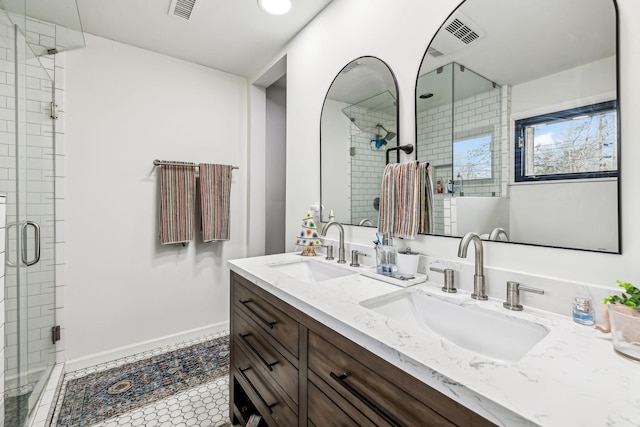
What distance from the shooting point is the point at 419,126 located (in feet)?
4.46

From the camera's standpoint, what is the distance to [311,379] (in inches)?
36.7

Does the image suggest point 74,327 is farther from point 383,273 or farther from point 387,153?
point 387,153

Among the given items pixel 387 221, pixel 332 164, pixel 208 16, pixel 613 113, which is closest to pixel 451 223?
pixel 387 221

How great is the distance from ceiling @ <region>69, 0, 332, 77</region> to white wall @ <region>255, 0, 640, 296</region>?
16 cm

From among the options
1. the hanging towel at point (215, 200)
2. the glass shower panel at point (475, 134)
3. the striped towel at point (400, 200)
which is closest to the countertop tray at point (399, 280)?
the striped towel at point (400, 200)

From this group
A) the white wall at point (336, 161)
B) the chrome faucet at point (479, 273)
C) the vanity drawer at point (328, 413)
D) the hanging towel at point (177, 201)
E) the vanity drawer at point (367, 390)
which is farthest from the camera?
the hanging towel at point (177, 201)

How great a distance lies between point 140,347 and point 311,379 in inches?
84.3

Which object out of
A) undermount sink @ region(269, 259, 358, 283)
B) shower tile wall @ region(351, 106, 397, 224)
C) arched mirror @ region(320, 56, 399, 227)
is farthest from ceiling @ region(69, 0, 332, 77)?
undermount sink @ region(269, 259, 358, 283)

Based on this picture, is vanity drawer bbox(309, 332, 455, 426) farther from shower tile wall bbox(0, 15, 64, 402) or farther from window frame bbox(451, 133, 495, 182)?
shower tile wall bbox(0, 15, 64, 402)

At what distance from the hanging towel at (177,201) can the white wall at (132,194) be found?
14cm

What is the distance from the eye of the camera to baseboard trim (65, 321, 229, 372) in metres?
2.15

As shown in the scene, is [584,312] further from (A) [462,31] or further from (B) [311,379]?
(A) [462,31]

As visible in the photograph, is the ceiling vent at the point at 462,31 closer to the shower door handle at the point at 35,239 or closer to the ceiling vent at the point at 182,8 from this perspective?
the ceiling vent at the point at 182,8

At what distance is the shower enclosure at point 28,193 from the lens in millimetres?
1358
